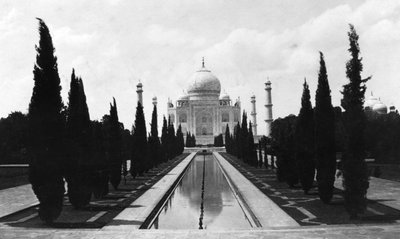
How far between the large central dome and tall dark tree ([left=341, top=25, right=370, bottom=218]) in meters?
62.7

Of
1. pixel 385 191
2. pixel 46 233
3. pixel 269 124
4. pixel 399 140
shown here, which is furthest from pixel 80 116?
pixel 269 124

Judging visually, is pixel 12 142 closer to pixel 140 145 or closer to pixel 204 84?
pixel 140 145

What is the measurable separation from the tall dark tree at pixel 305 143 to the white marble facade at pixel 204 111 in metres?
57.2

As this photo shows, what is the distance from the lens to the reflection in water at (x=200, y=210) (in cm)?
900

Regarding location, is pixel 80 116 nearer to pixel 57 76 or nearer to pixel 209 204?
pixel 57 76

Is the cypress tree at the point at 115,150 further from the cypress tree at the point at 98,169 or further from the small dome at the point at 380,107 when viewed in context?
the small dome at the point at 380,107

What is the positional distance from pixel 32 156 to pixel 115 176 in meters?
5.85

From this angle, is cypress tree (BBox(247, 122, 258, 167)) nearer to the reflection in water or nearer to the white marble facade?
the reflection in water

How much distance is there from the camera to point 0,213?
10148mm

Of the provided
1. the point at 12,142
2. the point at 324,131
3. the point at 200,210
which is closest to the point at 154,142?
the point at 12,142

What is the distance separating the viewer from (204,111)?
72062mm

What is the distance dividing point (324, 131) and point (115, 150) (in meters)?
7.13

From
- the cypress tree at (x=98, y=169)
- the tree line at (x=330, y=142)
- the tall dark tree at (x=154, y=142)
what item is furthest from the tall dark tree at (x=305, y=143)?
the tall dark tree at (x=154, y=142)

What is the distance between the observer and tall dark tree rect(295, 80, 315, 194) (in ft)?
42.7
